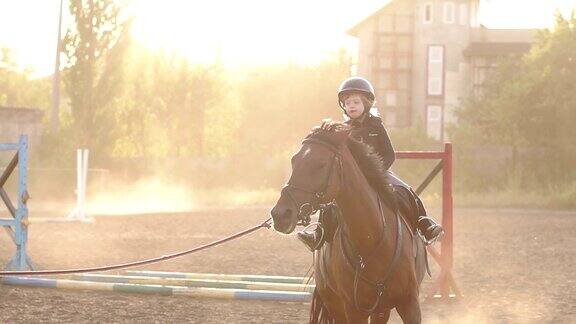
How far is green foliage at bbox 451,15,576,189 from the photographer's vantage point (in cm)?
3966

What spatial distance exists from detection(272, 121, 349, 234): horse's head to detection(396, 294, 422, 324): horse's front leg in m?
1.18

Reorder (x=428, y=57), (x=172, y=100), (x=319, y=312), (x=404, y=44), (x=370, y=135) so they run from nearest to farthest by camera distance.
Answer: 1. (x=370, y=135)
2. (x=319, y=312)
3. (x=172, y=100)
4. (x=428, y=57)
5. (x=404, y=44)

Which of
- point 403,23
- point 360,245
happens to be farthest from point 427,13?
point 360,245

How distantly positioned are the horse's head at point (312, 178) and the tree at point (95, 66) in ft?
116

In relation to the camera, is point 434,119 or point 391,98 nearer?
point 434,119

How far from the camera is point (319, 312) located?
7934 millimetres

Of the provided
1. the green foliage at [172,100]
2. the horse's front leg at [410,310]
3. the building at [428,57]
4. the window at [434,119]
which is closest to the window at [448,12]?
the building at [428,57]

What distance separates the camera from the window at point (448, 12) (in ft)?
209

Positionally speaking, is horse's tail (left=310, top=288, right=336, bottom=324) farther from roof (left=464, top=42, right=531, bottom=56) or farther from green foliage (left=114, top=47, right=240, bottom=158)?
roof (left=464, top=42, right=531, bottom=56)

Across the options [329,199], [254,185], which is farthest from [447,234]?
[254,185]

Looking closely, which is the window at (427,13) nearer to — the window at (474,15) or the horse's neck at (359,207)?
the window at (474,15)

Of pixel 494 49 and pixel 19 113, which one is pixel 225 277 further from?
pixel 494 49

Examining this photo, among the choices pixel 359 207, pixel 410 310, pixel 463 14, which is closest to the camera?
pixel 359 207

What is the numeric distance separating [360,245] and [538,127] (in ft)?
114
